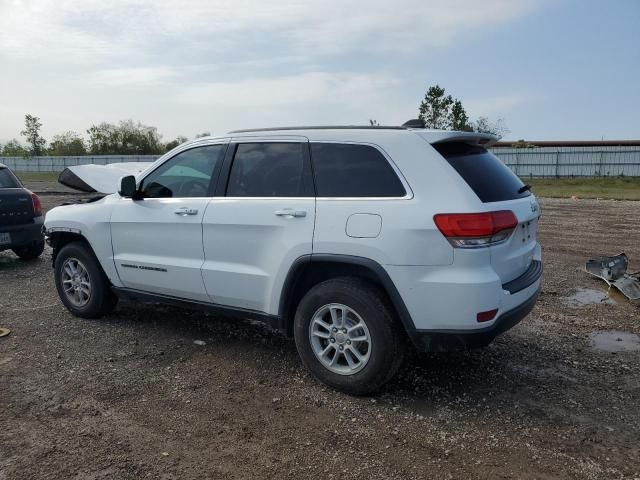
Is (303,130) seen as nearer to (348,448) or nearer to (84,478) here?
(348,448)

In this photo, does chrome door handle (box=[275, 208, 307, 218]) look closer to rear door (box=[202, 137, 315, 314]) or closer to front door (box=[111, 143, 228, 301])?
rear door (box=[202, 137, 315, 314])

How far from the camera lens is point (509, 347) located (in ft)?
15.8

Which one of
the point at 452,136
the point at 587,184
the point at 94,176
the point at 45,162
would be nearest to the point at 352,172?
the point at 452,136

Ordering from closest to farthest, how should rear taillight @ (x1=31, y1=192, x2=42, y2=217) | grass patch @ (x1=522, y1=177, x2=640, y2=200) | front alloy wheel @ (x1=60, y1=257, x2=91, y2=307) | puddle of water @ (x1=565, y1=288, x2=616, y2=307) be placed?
front alloy wheel @ (x1=60, y1=257, x2=91, y2=307) → puddle of water @ (x1=565, y1=288, x2=616, y2=307) → rear taillight @ (x1=31, y1=192, x2=42, y2=217) → grass patch @ (x1=522, y1=177, x2=640, y2=200)

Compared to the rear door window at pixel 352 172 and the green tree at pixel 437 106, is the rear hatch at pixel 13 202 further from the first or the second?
the green tree at pixel 437 106

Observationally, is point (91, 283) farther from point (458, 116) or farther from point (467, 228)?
point (458, 116)

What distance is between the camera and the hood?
677 centimetres

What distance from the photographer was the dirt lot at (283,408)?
306 cm

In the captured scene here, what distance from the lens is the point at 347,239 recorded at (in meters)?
3.66

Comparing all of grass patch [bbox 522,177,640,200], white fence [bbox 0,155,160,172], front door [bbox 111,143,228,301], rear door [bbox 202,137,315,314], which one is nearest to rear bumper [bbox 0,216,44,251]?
front door [bbox 111,143,228,301]

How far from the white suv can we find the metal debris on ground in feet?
9.48

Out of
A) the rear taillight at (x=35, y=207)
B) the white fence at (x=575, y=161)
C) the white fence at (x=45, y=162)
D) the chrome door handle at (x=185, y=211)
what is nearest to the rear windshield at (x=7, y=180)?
the rear taillight at (x=35, y=207)

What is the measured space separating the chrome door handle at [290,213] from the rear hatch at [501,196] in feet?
3.32

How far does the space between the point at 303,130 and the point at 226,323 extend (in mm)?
2247
